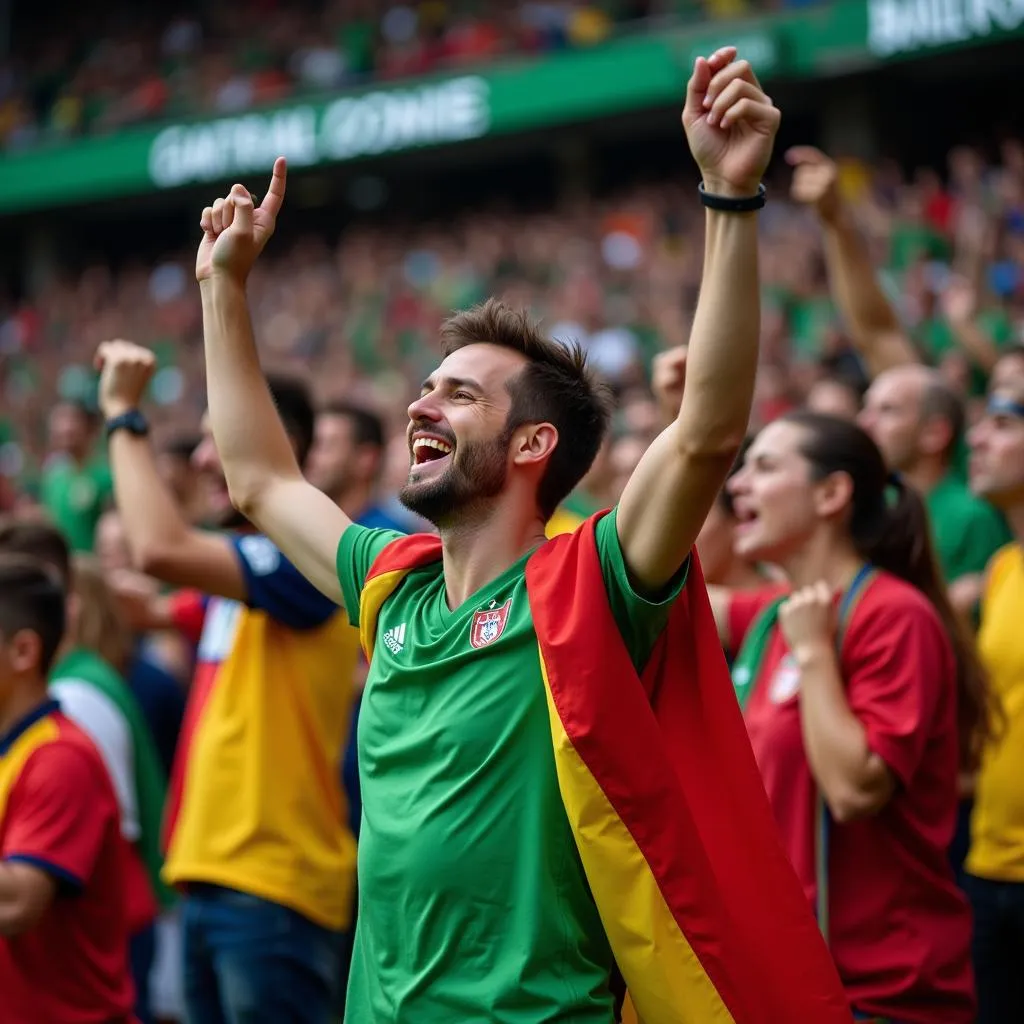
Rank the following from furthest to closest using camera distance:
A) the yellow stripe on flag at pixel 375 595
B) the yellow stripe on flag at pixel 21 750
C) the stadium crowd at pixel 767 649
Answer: the yellow stripe on flag at pixel 21 750, the stadium crowd at pixel 767 649, the yellow stripe on flag at pixel 375 595

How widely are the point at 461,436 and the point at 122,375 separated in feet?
3.93

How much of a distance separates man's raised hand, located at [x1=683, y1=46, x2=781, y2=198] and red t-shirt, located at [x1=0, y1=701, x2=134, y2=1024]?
2.18m

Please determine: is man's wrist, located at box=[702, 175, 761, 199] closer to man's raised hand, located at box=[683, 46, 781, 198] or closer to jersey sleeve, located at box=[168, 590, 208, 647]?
man's raised hand, located at box=[683, 46, 781, 198]

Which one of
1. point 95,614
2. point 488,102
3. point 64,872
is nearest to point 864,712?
point 64,872

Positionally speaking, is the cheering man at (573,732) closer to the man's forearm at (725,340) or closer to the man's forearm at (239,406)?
the man's forearm at (725,340)

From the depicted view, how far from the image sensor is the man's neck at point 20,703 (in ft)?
12.5

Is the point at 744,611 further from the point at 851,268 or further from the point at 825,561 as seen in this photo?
the point at 851,268

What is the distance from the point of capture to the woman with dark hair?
3197mm

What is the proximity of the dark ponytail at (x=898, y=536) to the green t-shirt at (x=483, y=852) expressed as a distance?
4.42 ft

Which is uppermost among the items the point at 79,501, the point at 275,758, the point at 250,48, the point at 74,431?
the point at 250,48

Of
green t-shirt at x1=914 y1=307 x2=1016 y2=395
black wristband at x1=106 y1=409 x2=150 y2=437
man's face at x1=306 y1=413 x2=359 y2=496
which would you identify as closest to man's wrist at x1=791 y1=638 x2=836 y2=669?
black wristband at x1=106 y1=409 x2=150 y2=437

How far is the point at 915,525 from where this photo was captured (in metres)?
3.65

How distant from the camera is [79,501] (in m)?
9.79

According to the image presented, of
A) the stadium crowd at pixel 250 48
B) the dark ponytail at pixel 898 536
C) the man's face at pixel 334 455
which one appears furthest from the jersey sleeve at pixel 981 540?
the stadium crowd at pixel 250 48
